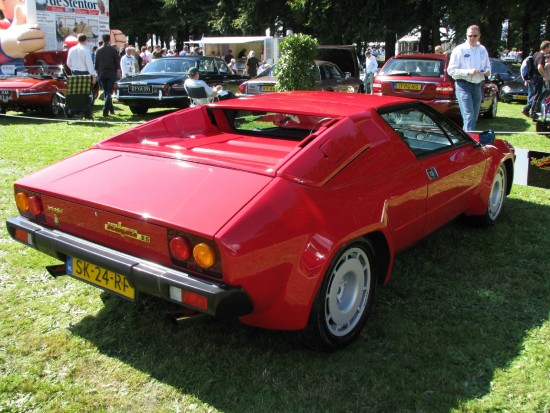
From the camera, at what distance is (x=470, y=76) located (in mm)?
7332

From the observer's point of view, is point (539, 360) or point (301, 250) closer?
point (301, 250)

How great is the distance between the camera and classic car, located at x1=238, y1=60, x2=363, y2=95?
11750mm

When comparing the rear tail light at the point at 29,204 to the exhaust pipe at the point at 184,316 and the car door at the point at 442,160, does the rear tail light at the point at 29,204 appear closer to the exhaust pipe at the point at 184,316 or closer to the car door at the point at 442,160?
the exhaust pipe at the point at 184,316

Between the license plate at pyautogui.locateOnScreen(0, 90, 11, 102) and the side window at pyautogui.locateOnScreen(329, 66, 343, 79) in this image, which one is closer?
the license plate at pyautogui.locateOnScreen(0, 90, 11, 102)

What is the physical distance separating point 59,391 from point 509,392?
7.28 feet

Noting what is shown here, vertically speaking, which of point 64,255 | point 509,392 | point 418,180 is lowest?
point 509,392

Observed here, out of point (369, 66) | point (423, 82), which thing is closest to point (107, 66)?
point (423, 82)

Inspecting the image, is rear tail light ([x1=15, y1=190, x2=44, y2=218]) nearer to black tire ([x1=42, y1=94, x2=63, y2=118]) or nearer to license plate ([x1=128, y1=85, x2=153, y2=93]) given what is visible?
license plate ([x1=128, y1=85, x2=153, y2=93])

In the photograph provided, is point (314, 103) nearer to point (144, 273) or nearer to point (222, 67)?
point (144, 273)

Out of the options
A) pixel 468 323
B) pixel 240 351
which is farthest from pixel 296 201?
pixel 468 323

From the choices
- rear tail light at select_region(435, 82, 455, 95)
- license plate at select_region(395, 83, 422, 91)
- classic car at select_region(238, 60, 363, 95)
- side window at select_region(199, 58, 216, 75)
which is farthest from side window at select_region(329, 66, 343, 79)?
side window at select_region(199, 58, 216, 75)

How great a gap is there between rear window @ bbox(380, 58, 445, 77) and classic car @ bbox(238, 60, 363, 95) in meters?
1.18

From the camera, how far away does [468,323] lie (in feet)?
10.9

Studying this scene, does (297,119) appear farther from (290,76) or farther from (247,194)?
(290,76)
